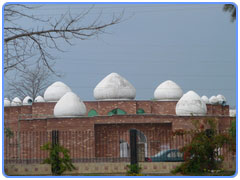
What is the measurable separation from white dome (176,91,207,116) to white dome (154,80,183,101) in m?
5.09

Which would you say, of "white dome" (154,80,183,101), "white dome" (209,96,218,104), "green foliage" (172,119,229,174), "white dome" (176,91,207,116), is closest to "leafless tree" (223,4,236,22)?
"green foliage" (172,119,229,174)

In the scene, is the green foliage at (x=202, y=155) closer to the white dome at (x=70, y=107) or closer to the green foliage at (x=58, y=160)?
the green foliage at (x=58, y=160)

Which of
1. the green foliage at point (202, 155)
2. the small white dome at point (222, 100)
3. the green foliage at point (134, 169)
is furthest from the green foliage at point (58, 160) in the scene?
the small white dome at point (222, 100)

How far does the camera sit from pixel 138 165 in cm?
1494

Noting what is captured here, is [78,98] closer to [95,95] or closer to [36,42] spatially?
[95,95]

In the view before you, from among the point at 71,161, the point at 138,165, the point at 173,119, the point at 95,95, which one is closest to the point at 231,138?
the point at 138,165

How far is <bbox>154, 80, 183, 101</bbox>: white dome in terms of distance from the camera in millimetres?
32938

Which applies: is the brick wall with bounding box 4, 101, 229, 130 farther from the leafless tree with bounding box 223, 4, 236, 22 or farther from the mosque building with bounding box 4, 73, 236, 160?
the leafless tree with bounding box 223, 4, 236, 22

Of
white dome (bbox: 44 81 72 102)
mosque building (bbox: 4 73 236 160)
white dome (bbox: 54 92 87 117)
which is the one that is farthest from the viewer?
white dome (bbox: 44 81 72 102)

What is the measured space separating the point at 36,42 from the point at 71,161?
3.83 m

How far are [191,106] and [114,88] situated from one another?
570cm

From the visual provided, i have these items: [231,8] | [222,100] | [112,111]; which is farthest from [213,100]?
[231,8]

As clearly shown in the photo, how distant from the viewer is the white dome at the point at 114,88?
3080cm

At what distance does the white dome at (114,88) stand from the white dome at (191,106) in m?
4.58
